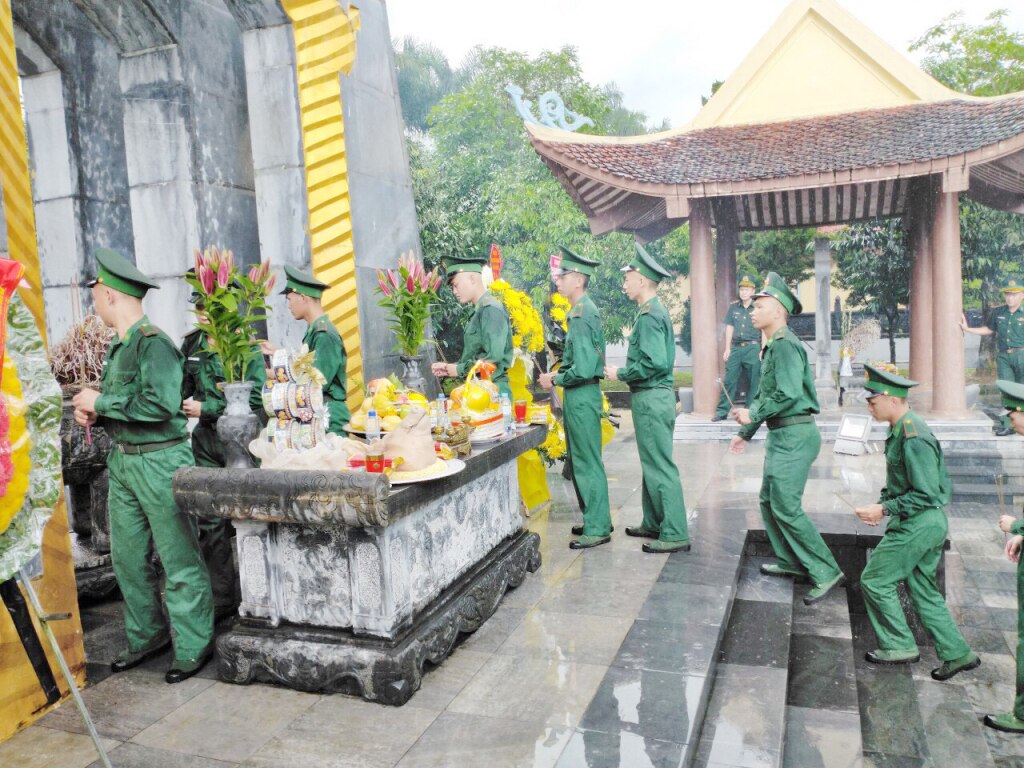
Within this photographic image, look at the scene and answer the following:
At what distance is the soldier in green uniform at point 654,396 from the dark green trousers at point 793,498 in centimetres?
56

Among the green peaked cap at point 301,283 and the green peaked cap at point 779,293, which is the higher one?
the green peaked cap at point 301,283

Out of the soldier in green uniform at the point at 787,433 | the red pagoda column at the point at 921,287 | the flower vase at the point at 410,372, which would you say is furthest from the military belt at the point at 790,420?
the red pagoda column at the point at 921,287

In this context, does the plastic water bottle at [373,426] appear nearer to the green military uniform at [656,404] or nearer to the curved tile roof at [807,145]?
the green military uniform at [656,404]

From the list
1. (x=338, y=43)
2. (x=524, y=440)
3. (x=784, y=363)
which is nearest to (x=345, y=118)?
(x=338, y=43)

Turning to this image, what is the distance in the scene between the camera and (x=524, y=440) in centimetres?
456

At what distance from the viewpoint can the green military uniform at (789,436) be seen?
4395 millimetres

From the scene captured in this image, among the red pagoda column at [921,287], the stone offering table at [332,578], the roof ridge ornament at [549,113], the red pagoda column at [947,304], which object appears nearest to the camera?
the stone offering table at [332,578]

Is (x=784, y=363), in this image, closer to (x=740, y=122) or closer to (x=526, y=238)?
(x=740, y=122)

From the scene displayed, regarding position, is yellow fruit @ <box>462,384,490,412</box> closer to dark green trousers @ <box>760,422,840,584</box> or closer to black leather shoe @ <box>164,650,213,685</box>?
dark green trousers @ <box>760,422,840,584</box>

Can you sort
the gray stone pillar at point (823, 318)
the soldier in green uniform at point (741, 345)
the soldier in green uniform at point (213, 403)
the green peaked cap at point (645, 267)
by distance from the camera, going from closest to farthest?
the soldier in green uniform at point (213, 403) < the green peaked cap at point (645, 267) < the soldier in green uniform at point (741, 345) < the gray stone pillar at point (823, 318)

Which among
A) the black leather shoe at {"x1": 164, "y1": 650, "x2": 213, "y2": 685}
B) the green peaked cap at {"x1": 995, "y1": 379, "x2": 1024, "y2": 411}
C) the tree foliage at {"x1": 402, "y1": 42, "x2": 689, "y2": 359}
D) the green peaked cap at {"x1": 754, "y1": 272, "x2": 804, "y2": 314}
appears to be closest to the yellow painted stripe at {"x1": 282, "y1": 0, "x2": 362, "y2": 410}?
the black leather shoe at {"x1": 164, "y1": 650, "x2": 213, "y2": 685}

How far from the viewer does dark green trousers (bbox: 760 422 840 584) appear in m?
4.41

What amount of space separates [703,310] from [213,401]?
27.1 ft

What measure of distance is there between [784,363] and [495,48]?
1664cm
